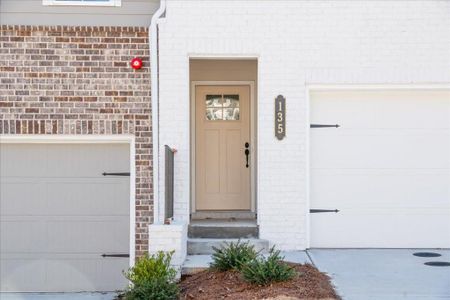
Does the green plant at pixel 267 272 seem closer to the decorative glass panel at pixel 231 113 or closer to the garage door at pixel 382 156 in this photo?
the garage door at pixel 382 156

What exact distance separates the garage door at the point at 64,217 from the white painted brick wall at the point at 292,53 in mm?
1222

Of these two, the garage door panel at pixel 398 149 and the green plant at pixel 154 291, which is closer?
the green plant at pixel 154 291

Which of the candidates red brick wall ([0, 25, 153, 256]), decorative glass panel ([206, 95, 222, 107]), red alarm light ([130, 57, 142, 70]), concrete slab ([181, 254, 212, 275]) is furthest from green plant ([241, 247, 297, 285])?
decorative glass panel ([206, 95, 222, 107])

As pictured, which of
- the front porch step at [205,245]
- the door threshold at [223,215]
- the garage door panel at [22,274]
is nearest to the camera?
the front porch step at [205,245]

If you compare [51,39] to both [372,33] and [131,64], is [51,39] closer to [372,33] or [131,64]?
[131,64]

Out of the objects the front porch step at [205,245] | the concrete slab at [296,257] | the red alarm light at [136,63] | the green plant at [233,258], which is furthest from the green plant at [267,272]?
the red alarm light at [136,63]

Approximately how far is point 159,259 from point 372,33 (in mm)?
4246

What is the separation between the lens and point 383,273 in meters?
7.31

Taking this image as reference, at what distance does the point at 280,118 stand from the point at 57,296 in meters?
3.96

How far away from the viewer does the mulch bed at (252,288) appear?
247 inches

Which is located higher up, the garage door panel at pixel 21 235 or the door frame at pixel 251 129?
the door frame at pixel 251 129

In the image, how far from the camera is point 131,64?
884cm

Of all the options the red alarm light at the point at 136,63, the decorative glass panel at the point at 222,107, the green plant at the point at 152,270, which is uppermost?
the red alarm light at the point at 136,63

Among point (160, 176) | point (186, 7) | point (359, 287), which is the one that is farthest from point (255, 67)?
point (359, 287)
